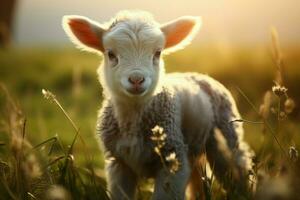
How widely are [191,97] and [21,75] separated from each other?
10920 millimetres

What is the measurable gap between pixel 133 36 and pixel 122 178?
3.40ft

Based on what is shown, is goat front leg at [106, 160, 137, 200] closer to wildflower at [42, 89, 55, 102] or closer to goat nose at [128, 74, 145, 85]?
goat nose at [128, 74, 145, 85]

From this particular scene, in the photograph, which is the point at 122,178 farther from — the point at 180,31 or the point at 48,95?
the point at 48,95

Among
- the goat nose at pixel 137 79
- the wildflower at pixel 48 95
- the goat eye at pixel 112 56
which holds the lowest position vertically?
the goat nose at pixel 137 79

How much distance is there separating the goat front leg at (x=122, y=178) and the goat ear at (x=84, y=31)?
0.93m

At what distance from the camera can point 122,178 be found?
4.60 meters

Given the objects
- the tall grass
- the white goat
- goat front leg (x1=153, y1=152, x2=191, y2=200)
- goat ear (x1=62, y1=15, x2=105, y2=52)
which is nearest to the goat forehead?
the white goat

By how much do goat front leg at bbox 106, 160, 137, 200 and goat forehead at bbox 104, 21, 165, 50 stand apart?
2.84ft

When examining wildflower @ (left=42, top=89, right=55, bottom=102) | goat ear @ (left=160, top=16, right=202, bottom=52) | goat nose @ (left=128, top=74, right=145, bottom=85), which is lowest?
goat nose @ (left=128, top=74, right=145, bottom=85)

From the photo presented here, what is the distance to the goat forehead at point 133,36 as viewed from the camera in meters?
4.42

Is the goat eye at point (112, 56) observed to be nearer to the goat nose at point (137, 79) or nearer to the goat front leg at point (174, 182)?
the goat nose at point (137, 79)

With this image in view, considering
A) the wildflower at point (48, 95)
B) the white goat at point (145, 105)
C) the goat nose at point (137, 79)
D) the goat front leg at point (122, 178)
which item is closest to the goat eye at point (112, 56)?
the white goat at point (145, 105)

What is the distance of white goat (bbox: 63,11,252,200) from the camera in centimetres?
437

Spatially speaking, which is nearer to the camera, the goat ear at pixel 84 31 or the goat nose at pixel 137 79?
the goat nose at pixel 137 79
